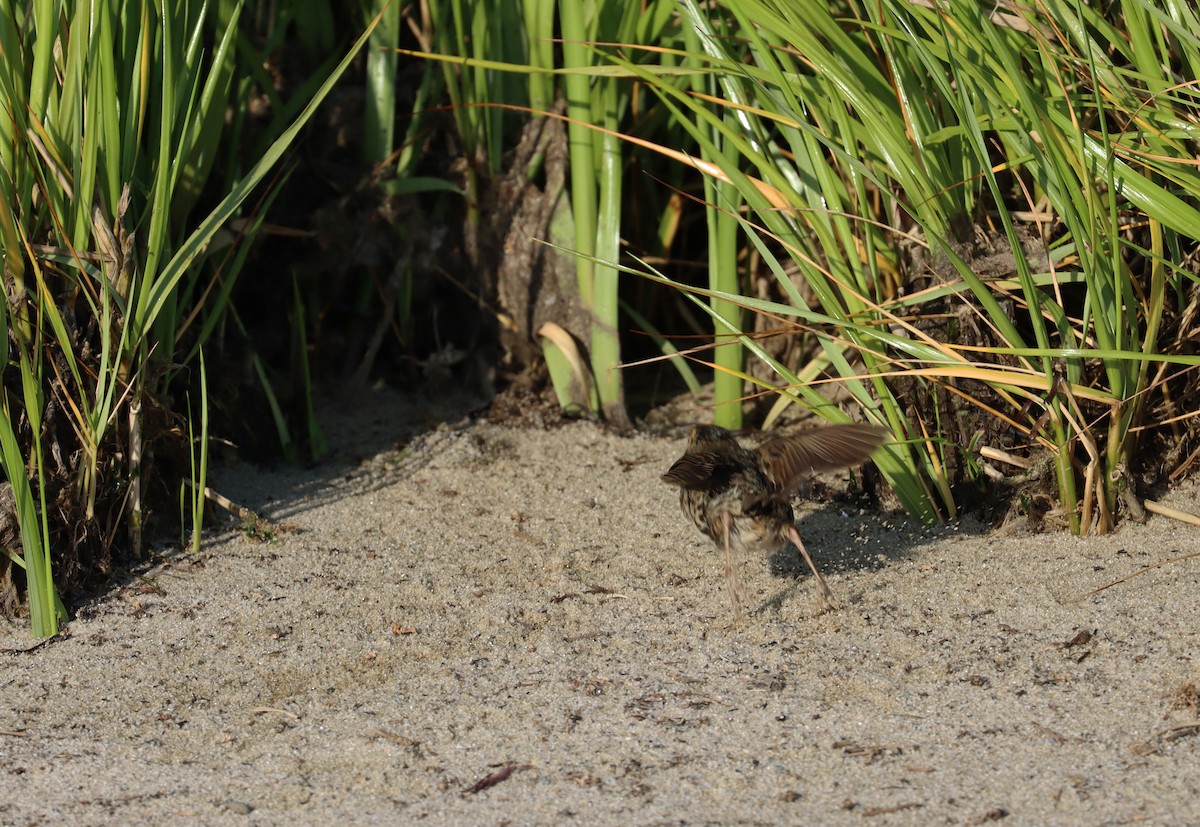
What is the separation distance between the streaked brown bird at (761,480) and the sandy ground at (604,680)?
171 mm

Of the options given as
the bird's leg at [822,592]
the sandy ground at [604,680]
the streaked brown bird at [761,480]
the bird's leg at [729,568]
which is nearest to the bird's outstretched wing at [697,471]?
the streaked brown bird at [761,480]

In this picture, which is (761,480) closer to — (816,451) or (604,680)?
(816,451)

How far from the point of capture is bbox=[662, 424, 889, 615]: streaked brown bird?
10.8ft

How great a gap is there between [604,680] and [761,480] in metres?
0.66

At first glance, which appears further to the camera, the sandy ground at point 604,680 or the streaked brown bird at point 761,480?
the streaked brown bird at point 761,480

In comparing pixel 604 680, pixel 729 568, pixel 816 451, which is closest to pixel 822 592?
pixel 729 568

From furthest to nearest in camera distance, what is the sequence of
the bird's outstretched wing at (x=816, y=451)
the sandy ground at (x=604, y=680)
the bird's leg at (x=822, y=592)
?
the bird's leg at (x=822, y=592)
the bird's outstretched wing at (x=816, y=451)
the sandy ground at (x=604, y=680)

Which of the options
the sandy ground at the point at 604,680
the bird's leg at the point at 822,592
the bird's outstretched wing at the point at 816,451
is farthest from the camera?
the bird's leg at the point at 822,592

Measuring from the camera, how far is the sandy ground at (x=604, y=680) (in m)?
2.66

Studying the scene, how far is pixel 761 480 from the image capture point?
3.40 m

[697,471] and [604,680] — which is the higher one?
[697,471]

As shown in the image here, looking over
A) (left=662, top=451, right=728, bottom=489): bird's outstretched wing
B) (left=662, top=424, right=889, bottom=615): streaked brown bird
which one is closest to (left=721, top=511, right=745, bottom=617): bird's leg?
(left=662, top=424, right=889, bottom=615): streaked brown bird

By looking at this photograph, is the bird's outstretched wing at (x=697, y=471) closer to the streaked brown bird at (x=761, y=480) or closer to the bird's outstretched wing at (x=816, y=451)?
the streaked brown bird at (x=761, y=480)

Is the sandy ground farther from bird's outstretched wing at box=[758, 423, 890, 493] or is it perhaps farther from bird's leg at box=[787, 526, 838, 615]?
bird's outstretched wing at box=[758, 423, 890, 493]
